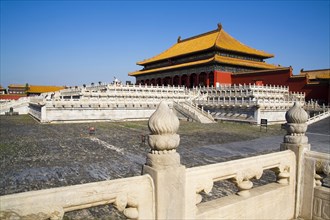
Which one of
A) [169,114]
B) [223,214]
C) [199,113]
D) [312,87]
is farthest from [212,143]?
[312,87]

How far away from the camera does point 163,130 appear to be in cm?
304

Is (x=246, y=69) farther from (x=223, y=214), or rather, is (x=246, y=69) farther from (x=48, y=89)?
(x=48, y=89)

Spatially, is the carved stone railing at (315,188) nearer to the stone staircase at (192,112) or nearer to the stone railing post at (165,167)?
the stone railing post at (165,167)

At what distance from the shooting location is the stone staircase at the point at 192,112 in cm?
2666

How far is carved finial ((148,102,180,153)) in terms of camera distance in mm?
3033

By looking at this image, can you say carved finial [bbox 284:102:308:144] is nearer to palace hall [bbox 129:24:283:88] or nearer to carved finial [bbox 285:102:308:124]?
carved finial [bbox 285:102:308:124]

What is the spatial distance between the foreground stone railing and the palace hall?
3324cm

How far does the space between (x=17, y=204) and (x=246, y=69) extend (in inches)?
1705

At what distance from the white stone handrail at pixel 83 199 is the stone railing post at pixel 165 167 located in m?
0.11

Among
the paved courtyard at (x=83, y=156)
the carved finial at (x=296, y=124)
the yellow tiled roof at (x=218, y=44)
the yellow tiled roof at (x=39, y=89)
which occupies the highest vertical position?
Result: the yellow tiled roof at (x=218, y=44)

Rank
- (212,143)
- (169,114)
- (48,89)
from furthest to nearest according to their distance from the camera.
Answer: (48,89) < (212,143) < (169,114)

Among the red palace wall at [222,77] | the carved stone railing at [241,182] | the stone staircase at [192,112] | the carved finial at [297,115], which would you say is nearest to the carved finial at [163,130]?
the carved stone railing at [241,182]

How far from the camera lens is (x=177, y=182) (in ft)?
10.2

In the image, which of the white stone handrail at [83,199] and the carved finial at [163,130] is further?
the carved finial at [163,130]
